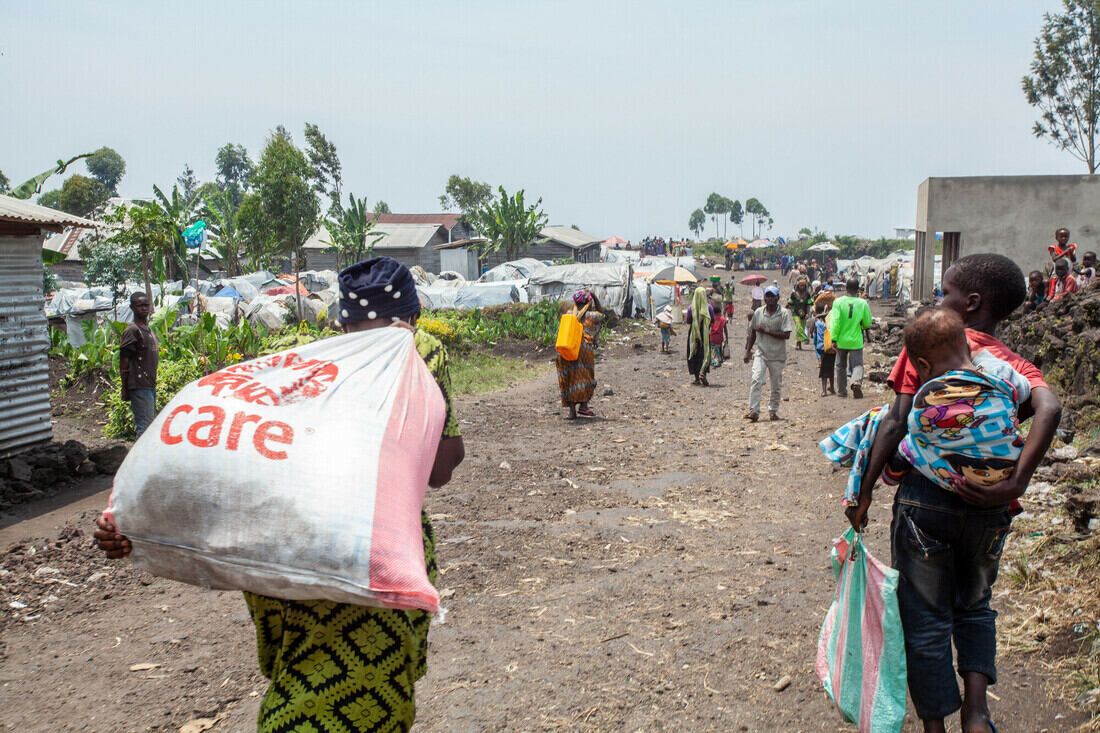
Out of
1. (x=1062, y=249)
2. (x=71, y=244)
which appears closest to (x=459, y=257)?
(x=71, y=244)

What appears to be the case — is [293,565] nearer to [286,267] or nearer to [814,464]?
[814,464]

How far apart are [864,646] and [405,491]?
5.28 ft

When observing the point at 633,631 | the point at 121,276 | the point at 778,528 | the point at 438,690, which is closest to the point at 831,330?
the point at 778,528

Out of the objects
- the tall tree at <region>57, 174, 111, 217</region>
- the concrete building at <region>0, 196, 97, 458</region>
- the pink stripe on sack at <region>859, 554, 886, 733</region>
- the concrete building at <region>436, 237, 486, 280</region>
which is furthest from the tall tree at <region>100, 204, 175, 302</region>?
the tall tree at <region>57, 174, 111, 217</region>

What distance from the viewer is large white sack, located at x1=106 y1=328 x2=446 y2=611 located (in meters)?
1.83

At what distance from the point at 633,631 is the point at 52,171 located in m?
8.85

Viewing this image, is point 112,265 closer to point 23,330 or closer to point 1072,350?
point 23,330

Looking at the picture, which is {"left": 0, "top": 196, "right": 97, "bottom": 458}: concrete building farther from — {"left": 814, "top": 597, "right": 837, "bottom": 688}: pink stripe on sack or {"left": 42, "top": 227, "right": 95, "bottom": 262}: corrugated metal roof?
{"left": 42, "top": 227, "right": 95, "bottom": 262}: corrugated metal roof

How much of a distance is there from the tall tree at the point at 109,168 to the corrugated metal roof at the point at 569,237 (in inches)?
1930

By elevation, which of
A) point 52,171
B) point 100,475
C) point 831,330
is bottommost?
A: point 100,475

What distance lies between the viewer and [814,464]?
756 centimetres

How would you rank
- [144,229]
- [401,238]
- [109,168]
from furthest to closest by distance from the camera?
[109,168]
[401,238]
[144,229]

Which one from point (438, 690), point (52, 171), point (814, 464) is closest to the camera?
point (438, 690)

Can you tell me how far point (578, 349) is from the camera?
33.1 ft
